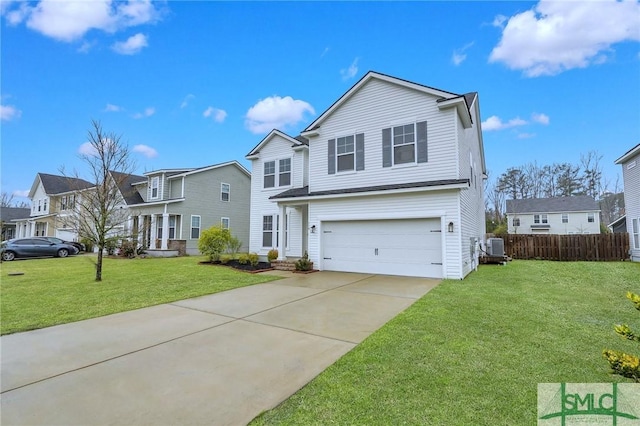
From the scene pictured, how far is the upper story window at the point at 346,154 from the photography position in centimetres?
1230

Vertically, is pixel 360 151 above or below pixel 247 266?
above

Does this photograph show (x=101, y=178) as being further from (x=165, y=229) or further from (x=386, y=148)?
(x=386, y=148)

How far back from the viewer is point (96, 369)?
3.68 meters

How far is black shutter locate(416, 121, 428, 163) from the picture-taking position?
10900 mm

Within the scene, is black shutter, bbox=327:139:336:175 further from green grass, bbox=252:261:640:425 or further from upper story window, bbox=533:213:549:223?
upper story window, bbox=533:213:549:223

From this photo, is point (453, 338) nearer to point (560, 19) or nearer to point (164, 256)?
point (560, 19)

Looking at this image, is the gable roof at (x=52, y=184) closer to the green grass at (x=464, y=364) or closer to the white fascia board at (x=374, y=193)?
the white fascia board at (x=374, y=193)

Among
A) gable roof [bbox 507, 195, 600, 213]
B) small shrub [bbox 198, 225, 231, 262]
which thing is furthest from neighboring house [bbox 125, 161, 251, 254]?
gable roof [bbox 507, 195, 600, 213]

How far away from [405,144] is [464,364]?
9.03 m

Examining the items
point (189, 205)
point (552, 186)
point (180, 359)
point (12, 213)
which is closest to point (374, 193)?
point (180, 359)

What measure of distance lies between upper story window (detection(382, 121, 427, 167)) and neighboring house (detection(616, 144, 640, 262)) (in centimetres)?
1347

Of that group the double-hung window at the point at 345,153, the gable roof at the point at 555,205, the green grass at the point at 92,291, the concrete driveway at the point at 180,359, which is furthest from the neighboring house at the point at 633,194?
the green grass at the point at 92,291

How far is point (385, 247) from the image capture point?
11320 millimetres

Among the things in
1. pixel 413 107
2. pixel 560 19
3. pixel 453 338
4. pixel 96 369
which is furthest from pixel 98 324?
pixel 560 19
